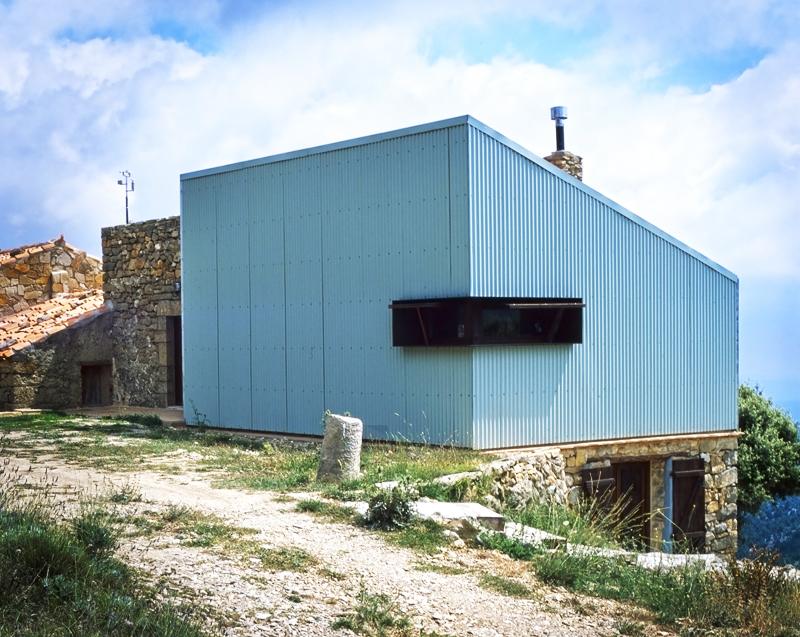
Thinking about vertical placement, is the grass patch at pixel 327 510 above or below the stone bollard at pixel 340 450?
below

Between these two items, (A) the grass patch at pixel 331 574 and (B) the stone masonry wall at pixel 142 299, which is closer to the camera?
(A) the grass patch at pixel 331 574

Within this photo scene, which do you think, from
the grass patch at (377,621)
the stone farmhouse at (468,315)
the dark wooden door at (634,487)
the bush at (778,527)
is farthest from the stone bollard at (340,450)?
the bush at (778,527)

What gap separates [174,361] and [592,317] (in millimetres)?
10207

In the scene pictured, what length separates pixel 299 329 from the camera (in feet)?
53.9

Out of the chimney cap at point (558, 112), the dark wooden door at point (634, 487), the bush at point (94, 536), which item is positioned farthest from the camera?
the chimney cap at point (558, 112)

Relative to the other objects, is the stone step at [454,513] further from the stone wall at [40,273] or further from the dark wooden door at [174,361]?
the stone wall at [40,273]

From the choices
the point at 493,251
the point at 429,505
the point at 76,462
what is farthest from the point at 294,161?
the point at 429,505

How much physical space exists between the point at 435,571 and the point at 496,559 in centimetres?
83

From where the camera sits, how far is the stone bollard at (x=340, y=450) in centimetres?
1128

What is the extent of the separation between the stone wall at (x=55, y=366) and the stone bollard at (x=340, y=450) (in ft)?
39.7

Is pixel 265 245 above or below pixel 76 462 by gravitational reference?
above

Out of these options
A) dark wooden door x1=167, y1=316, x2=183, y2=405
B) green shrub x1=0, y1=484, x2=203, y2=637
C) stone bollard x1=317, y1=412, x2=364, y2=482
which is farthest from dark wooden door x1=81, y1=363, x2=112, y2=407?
green shrub x1=0, y1=484, x2=203, y2=637

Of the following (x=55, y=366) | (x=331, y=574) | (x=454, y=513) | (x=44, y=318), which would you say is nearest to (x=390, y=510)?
(x=454, y=513)

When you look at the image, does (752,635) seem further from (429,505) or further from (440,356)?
(440,356)
